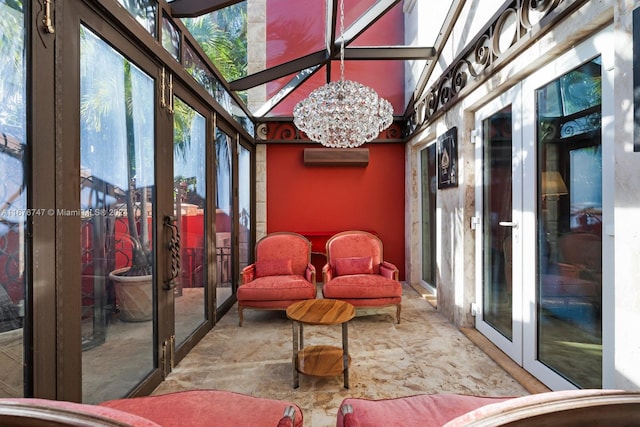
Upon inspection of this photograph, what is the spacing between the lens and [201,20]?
3070mm

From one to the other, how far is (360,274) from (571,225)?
2415mm

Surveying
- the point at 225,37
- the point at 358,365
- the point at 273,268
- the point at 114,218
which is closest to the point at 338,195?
the point at 273,268

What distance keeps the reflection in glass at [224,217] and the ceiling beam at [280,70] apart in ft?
2.37

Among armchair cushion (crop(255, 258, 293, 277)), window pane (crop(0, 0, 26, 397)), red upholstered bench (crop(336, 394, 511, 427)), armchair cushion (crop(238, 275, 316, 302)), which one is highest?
window pane (crop(0, 0, 26, 397))

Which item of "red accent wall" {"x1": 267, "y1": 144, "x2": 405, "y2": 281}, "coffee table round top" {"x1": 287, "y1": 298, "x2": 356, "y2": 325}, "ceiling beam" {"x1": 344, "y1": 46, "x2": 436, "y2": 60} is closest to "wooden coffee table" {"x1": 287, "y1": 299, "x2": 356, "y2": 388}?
"coffee table round top" {"x1": 287, "y1": 298, "x2": 356, "y2": 325}

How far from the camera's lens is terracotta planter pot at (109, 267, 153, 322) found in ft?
6.56

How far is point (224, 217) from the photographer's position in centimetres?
400

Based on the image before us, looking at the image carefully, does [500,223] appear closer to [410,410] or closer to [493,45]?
[493,45]

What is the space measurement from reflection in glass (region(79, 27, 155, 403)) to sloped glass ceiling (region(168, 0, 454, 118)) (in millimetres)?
1302

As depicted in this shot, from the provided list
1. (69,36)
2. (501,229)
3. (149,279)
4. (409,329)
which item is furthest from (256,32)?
(409,329)

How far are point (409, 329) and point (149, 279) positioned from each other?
8.68 feet

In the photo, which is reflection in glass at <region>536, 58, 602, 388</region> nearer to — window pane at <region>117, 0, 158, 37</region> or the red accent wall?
window pane at <region>117, 0, 158, 37</region>

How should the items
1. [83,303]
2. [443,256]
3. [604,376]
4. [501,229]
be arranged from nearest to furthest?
1. [83,303]
2. [604,376]
3. [501,229]
4. [443,256]

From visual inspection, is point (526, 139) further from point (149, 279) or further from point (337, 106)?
point (149, 279)
